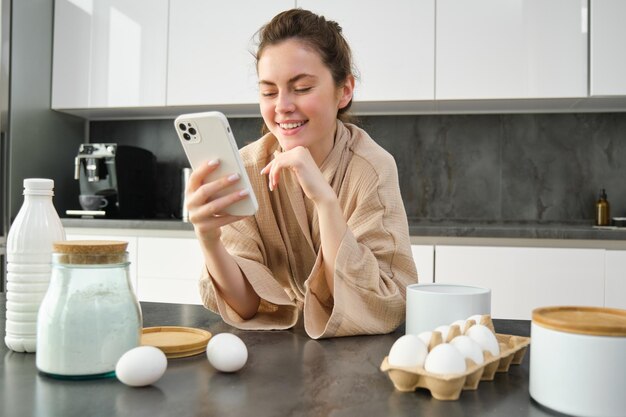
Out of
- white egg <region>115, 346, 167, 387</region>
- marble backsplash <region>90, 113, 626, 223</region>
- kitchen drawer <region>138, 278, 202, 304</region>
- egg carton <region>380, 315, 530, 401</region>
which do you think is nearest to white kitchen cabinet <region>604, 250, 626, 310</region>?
marble backsplash <region>90, 113, 626, 223</region>

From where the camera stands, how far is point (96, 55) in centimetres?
305

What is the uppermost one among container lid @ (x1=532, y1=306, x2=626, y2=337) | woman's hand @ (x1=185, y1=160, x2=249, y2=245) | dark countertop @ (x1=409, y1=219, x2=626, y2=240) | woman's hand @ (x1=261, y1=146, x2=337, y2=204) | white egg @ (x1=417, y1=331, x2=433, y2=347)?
woman's hand @ (x1=261, y1=146, x2=337, y2=204)

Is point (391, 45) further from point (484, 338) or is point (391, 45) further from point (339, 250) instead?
point (484, 338)

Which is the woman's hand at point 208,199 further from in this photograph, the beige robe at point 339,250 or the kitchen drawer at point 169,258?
the kitchen drawer at point 169,258

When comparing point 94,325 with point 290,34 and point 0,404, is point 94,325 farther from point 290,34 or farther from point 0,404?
point 290,34

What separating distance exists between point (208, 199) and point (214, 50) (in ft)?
7.14

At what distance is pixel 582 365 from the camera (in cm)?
56

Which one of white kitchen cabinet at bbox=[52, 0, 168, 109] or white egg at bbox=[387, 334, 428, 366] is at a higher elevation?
white kitchen cabinet at bbox=[52, 0, 168, 109]

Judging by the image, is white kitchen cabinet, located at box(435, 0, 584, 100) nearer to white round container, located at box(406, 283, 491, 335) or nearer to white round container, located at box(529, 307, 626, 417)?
white round container, located at box(406, 283, 491, 335)

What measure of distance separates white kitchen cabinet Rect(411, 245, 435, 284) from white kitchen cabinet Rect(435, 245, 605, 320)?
0.03 meters

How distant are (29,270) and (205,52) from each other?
7.74 ft

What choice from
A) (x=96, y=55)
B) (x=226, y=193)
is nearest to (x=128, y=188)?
(x=96, y=55)

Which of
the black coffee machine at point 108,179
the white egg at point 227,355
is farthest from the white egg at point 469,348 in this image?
the black coffee machine at point 108,179

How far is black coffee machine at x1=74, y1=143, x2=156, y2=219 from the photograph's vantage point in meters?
2.96
